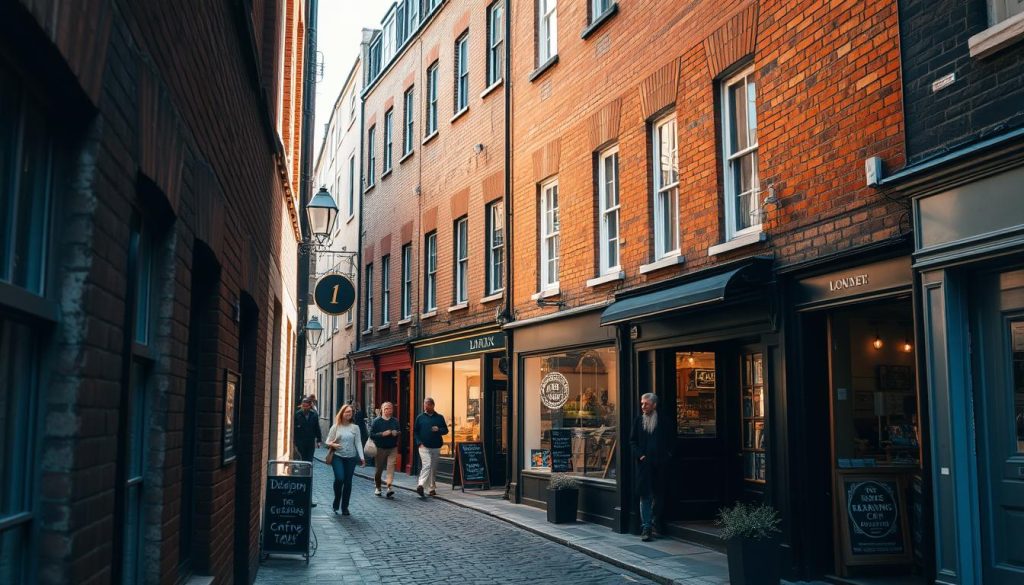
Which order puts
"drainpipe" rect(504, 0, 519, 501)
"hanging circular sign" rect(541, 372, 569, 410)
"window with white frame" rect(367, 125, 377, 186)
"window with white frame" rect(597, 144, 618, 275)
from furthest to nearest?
"window with white frame" rect(367, 125, 377, 186) < "drainpipe" rect(504, 0, 519, 501) < "hanging circular sign" rect(541, 372, 569, 410) < "window with white frame" rect(597, 144, 618, 275)

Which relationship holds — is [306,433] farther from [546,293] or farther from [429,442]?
[546,293]

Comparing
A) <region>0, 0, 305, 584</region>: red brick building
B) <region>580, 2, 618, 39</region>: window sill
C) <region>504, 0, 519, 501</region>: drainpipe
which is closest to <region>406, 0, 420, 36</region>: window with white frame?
<region>504, 0, 519, 501</region>: drainpipe

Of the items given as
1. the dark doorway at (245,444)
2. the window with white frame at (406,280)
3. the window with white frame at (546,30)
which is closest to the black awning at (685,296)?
the dark doorway at (245,444)

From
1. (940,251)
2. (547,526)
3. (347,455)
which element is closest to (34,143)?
(940,251)

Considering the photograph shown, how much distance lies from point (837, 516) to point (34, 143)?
847 cm

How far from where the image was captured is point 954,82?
7602 mm

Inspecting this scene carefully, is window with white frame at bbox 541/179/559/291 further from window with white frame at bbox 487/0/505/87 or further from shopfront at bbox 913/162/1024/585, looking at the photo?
shopfront at bbox 913/162/1024/585

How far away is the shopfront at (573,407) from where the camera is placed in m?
13.8

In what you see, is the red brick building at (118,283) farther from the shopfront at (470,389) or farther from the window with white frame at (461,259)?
the window with white frame at (461,259)

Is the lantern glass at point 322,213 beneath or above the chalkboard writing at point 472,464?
above

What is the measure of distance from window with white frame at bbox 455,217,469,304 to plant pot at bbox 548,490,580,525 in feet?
23.3

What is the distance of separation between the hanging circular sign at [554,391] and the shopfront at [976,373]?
318 inches

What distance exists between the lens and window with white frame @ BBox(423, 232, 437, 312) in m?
22.3

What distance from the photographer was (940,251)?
24.8 feet
